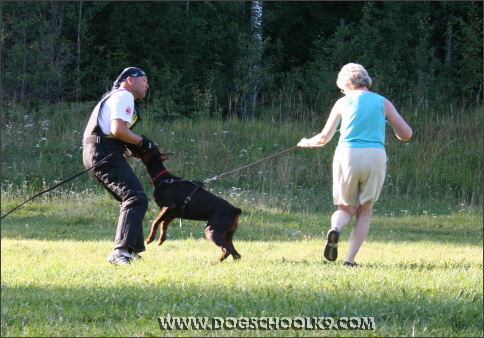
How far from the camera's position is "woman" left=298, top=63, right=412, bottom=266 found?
670 cm

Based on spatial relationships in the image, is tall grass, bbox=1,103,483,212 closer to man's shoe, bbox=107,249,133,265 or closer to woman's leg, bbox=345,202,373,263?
woman's leg, bbox=345,202,373,263

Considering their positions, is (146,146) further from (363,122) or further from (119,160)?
(363,122)

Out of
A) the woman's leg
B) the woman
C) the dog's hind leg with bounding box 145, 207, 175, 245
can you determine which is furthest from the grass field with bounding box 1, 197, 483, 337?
the woman

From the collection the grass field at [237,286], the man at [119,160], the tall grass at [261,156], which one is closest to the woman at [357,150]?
the grass field at [237,286]

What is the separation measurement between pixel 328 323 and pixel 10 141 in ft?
42.2

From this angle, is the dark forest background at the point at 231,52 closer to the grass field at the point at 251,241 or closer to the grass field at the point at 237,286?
the grass field at the point at 251,241

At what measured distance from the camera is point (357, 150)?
670 cm

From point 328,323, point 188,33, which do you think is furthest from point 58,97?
point 328,323

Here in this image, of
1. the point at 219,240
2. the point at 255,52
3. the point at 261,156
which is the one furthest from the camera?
the point at 255,52

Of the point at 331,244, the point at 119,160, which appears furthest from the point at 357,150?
the point at 119,160

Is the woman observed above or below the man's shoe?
above

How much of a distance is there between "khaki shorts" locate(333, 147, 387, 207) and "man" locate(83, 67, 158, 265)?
1.84 meters

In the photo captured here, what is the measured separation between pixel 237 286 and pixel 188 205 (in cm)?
197

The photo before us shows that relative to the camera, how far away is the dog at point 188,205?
291 inches
